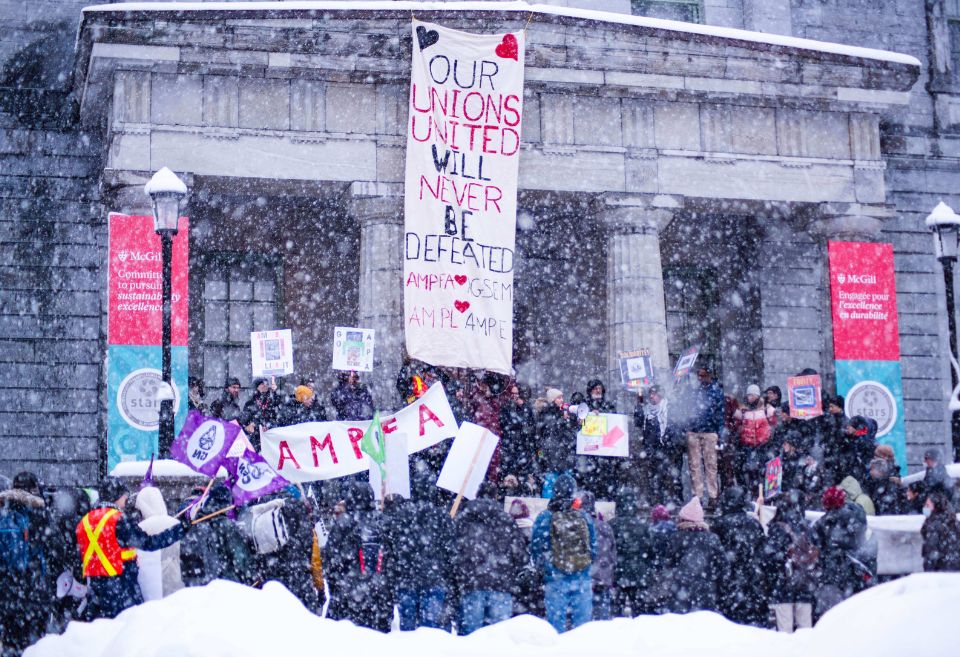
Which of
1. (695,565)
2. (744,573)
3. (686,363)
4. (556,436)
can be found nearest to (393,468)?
(556,436)

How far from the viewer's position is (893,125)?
24.1 metres

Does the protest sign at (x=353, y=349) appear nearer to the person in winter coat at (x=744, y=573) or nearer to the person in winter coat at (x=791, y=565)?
the person in winter coat at (x=744, y=573)

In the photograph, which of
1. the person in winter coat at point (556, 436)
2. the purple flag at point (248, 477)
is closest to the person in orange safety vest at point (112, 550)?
the purple flag at point (248, 477)

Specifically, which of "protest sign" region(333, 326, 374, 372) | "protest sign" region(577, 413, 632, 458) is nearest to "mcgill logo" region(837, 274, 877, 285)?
"protest sign" region(577, 413, 632, 458)

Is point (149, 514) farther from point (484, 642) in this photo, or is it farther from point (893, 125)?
point (893, 125)

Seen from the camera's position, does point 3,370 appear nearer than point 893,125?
Yes

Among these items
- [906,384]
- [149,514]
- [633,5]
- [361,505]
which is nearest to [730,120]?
[633,5]

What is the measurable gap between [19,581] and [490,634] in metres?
7.46

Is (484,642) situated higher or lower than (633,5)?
lower

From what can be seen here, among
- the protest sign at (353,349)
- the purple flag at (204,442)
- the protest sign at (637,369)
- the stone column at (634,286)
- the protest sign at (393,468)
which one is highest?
the stone column at (634,286)

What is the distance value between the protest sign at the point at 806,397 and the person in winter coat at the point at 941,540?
199 inches

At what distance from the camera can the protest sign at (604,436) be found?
17.1 m

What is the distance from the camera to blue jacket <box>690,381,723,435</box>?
685 inches

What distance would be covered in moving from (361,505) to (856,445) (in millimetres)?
6706
